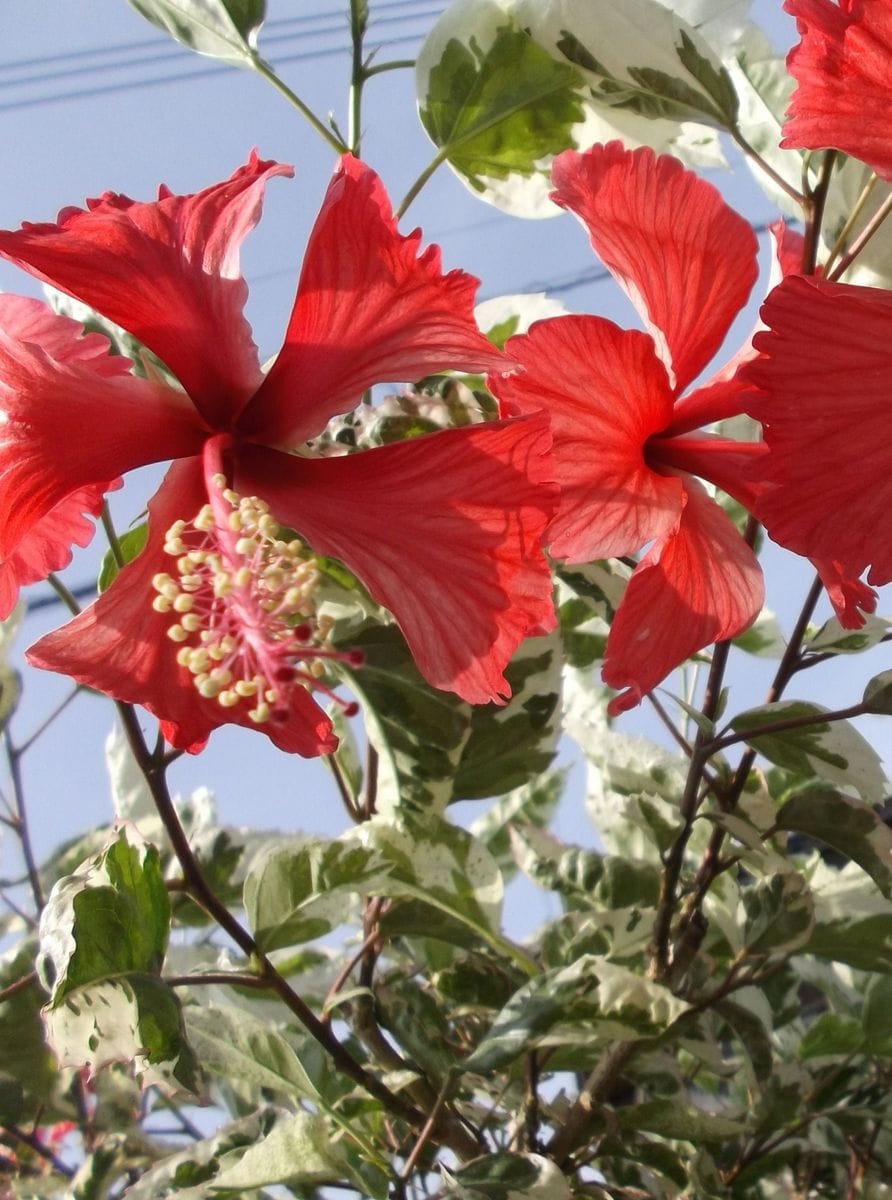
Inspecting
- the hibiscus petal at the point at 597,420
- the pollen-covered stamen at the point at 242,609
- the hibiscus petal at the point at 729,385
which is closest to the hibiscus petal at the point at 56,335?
the pollen-covered stamen at the point at 242,609

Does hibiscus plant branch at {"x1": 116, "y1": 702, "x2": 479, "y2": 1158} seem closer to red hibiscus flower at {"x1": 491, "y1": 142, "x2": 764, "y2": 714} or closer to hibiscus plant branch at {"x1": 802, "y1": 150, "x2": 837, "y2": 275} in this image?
red hibiscus flower at {"x1": 491, "y1": 142, "x2": 764, "y2": 714}

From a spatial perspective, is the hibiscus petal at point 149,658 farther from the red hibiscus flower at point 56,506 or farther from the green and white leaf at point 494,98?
the green and white leaf at point 494,98

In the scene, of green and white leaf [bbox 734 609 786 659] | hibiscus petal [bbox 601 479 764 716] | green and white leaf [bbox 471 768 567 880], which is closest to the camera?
hibiscus petal [bbox 601 479 764 716]

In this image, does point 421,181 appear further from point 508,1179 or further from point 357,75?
point 508,1179

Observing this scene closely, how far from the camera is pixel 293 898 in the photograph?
0.75 meters

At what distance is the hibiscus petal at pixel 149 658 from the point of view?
611mm

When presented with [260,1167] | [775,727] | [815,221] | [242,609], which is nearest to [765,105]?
[815,221]

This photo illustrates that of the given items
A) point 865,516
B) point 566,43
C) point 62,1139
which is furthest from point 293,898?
point 62,1139

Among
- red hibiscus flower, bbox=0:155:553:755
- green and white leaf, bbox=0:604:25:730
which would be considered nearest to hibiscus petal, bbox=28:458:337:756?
red hibiscus flower, bbox=0:155:553:755

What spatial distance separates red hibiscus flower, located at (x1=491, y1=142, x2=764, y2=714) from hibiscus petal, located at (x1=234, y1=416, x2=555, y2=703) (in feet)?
0.10

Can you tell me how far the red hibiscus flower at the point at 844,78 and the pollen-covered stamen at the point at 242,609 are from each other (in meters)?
0.32

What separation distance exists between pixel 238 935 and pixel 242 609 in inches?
9.0

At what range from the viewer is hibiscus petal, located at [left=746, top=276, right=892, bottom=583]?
21.0 inches

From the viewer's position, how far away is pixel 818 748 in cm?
77
